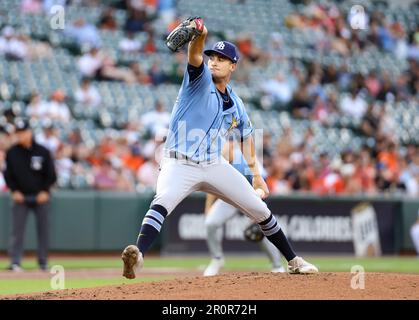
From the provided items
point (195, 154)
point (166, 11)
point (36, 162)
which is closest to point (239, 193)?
point (195, 154)

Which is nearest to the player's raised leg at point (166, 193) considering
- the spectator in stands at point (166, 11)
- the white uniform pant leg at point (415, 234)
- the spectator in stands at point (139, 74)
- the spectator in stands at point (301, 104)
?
the white uniform pant leg at point (415, 234)

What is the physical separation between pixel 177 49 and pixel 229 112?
3.23 ft

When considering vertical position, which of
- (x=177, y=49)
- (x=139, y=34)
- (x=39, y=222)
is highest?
(x=139, y=34)

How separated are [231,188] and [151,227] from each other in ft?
2.46

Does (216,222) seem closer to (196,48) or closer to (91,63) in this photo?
(196,48)

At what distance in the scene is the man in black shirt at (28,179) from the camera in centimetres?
1320

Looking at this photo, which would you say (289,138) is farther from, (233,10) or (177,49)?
(177,49)

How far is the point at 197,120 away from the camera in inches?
291

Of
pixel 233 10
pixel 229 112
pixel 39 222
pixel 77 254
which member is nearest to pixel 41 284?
pixel 39 222

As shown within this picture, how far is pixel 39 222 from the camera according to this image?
13.3 metres

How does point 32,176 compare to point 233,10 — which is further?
point 233,10

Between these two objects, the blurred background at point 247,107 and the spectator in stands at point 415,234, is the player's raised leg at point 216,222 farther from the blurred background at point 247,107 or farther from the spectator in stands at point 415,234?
the spectator in stands at point 415,234

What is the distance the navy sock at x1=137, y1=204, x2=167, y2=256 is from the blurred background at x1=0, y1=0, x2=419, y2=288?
6841mm

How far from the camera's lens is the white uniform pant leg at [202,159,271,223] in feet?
24.6
